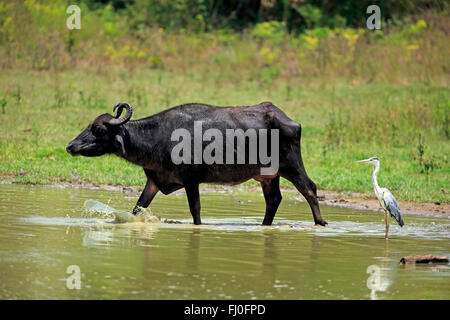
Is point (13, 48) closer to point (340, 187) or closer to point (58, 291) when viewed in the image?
point (340, 187)

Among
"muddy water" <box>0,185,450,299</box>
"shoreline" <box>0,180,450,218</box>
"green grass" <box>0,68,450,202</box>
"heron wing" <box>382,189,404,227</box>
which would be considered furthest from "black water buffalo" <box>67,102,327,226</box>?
"green grass" <box>0,68,450,202</box>

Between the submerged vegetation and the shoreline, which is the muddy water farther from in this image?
the submerged vegetation

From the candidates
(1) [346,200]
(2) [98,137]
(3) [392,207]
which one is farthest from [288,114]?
(3) [392,207]

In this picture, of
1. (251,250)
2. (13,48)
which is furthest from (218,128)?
(13,48)

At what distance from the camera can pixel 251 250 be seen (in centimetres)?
812

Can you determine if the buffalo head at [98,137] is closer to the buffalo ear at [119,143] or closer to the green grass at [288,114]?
the buffalo ear at [119,143]

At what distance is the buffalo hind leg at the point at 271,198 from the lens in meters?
10.3

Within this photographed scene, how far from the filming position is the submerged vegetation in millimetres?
14281

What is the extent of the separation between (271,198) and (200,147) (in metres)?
1.09

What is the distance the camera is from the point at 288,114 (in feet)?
60.6

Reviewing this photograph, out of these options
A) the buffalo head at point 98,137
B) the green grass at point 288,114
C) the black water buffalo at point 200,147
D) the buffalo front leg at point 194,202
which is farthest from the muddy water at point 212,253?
the green grass at point 288,114

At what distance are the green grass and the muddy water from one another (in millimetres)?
2008

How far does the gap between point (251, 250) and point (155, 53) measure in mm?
15048

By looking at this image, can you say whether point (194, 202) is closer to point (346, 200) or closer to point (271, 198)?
point (271, 198)
